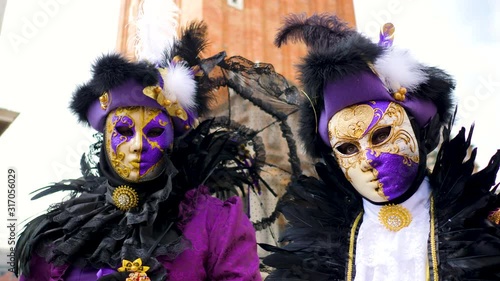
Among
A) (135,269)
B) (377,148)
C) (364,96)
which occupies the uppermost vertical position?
(364,96)

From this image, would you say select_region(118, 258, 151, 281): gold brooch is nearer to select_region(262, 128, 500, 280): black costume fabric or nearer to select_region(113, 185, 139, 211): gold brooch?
select_region(113, 185, 139, 211): gold brooch

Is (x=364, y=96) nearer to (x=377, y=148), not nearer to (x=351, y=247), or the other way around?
(x=377, y=148)

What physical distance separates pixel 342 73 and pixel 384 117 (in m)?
0.22

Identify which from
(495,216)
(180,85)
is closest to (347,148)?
(495,216)

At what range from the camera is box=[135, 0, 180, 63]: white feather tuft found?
2488 millimetres

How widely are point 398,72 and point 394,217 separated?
1.76 ft

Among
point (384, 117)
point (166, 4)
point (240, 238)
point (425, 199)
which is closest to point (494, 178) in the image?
point (425, 199)

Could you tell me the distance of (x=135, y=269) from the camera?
77.0 inches

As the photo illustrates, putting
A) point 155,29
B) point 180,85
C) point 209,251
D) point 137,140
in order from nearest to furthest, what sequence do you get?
point 209,251
point 137,140
point 180,85
point 155,29

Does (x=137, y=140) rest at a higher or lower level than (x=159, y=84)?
lower

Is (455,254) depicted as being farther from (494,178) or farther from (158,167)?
(158,167)

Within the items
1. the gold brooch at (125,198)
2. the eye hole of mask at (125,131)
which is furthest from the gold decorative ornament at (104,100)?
the gold brooch at (125,198)

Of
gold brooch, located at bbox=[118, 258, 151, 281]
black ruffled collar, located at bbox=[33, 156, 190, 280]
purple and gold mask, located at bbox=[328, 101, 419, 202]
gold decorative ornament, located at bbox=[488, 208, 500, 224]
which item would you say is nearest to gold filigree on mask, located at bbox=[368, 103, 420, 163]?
purple and gold mask, located at bbox=[328, 101, 419, 202]

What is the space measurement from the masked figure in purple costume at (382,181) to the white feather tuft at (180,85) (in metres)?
0.54
